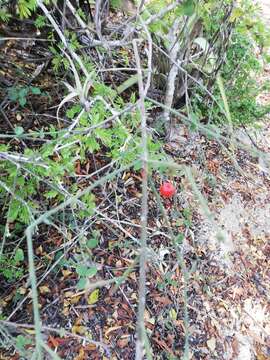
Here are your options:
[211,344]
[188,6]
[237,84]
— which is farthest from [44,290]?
[237,84]

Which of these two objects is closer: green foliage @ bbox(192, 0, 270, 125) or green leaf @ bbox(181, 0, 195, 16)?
green leaf @ bbox(181, 0, 195, 16)

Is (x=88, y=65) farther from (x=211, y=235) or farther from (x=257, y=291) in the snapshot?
(x=257, y=291)

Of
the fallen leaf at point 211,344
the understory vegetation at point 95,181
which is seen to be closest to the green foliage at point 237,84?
the understory vegetation at point 95,181

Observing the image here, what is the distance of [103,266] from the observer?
67.4 inches

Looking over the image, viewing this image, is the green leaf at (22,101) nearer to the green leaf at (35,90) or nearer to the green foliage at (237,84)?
the green leaf at (35,90)

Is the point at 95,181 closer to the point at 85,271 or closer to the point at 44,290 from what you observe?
the point at 85,271

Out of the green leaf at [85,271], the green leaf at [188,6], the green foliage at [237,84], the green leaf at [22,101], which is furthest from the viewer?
the green foliage at [237,84]

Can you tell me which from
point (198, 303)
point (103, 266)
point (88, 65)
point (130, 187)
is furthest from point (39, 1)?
point (198, 303)

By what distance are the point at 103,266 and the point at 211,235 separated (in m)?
0.63

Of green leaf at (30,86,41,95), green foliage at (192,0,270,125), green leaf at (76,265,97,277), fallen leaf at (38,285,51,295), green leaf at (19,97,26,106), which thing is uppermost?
green foliage at (192,0,270,125)

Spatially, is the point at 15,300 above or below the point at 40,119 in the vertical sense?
below

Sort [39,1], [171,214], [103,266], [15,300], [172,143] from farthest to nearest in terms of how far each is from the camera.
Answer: [172,143], [171,214], [103,266], [15,300], [39,1]

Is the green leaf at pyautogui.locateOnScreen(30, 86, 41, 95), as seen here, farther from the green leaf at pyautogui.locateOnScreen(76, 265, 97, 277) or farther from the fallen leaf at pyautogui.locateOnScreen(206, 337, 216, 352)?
the fallen leaf at pyautogui.locateOnScreen(206, 337, 216, 352)

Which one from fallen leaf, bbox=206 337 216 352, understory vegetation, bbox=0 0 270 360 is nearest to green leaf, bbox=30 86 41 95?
understory vegetation, bbox=0 0 270 360
